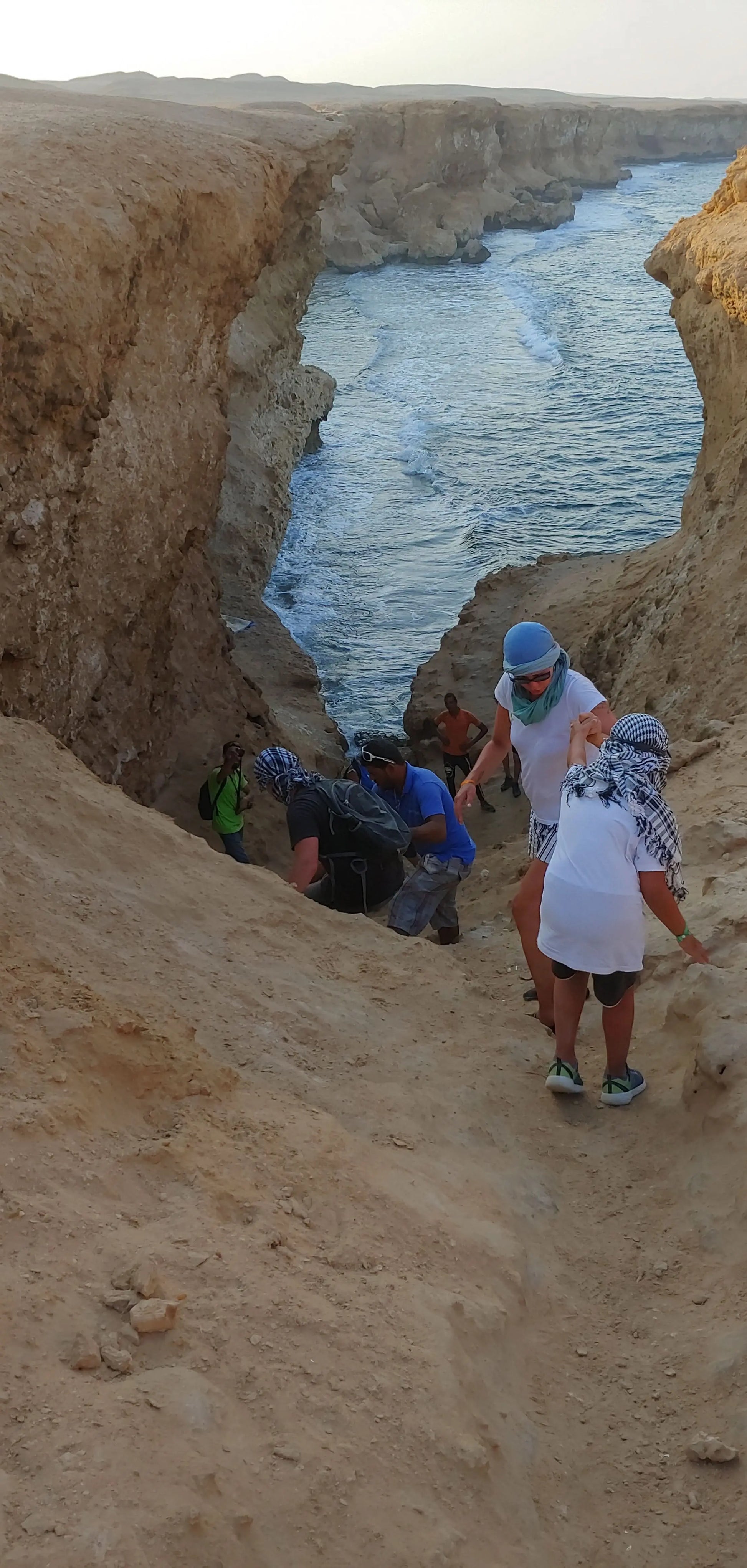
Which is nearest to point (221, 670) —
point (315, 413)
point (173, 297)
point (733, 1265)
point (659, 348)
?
point (173, 297)

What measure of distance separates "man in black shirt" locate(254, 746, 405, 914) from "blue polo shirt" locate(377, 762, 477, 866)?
209 mm

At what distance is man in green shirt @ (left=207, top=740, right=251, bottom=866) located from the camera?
7.86 metres

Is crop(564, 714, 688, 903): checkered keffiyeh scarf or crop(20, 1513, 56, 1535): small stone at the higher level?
crop(564, 714, 688, 903): checkered keffiyeh scarf

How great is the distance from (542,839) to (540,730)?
1.36 ft

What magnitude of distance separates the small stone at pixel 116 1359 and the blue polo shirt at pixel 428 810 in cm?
366

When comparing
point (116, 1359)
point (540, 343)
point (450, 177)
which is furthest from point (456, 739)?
point (450, 177)

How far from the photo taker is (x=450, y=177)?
5316 centimetres

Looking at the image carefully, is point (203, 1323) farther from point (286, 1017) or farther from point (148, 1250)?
point (286, 1017)

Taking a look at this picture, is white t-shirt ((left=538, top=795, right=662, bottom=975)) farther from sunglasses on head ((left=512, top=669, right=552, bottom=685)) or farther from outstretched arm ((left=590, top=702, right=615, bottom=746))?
sunglasses on head ((left=512, top=669, right=552, bottom=685))

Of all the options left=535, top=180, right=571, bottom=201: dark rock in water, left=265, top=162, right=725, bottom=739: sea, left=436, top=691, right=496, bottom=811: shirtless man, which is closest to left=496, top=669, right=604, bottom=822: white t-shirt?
left=436, top=691, right=496, bottom=811: shirtless man

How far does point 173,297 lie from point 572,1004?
5793mm

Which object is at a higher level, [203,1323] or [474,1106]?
[203,1323]

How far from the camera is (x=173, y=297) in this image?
25.7 ft

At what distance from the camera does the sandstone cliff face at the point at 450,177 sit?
156ft
